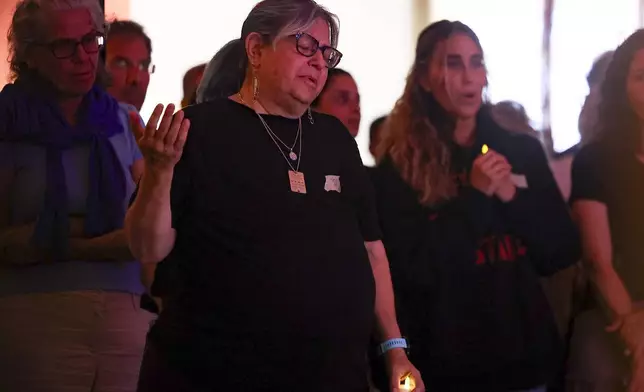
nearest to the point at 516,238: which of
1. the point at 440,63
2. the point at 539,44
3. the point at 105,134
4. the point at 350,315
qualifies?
the point at 440,63

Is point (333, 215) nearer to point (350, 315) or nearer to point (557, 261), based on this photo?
point (350, 315)

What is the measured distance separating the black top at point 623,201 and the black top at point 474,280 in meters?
0.19

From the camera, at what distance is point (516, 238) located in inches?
58.5

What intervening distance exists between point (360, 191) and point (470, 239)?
0.35m

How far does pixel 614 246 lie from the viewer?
5.40 ft

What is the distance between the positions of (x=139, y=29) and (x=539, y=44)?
127 cm

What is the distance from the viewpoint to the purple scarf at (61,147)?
1.40 m

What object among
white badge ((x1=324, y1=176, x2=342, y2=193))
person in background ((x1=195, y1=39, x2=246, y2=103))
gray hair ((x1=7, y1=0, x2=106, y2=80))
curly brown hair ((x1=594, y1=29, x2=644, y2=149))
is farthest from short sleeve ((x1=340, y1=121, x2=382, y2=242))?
curly brown hair ((x1=594, y1=29, x2=644, y2=149))

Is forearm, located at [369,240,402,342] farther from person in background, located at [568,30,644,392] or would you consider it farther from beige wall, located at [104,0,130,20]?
beige wall, located at [104,0,130,20]

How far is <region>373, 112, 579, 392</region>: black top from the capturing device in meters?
1.43

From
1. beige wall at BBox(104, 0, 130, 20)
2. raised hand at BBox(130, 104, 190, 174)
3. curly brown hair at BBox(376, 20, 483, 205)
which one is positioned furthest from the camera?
beige wall at BBox(104, 0, 130, 20)

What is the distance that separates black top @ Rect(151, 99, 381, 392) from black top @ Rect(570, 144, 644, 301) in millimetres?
779

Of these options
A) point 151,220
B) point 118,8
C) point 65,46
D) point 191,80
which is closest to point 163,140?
point 151,220

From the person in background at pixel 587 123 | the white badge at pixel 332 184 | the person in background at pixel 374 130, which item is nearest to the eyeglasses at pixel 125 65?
the person in background at pixel 374 130
